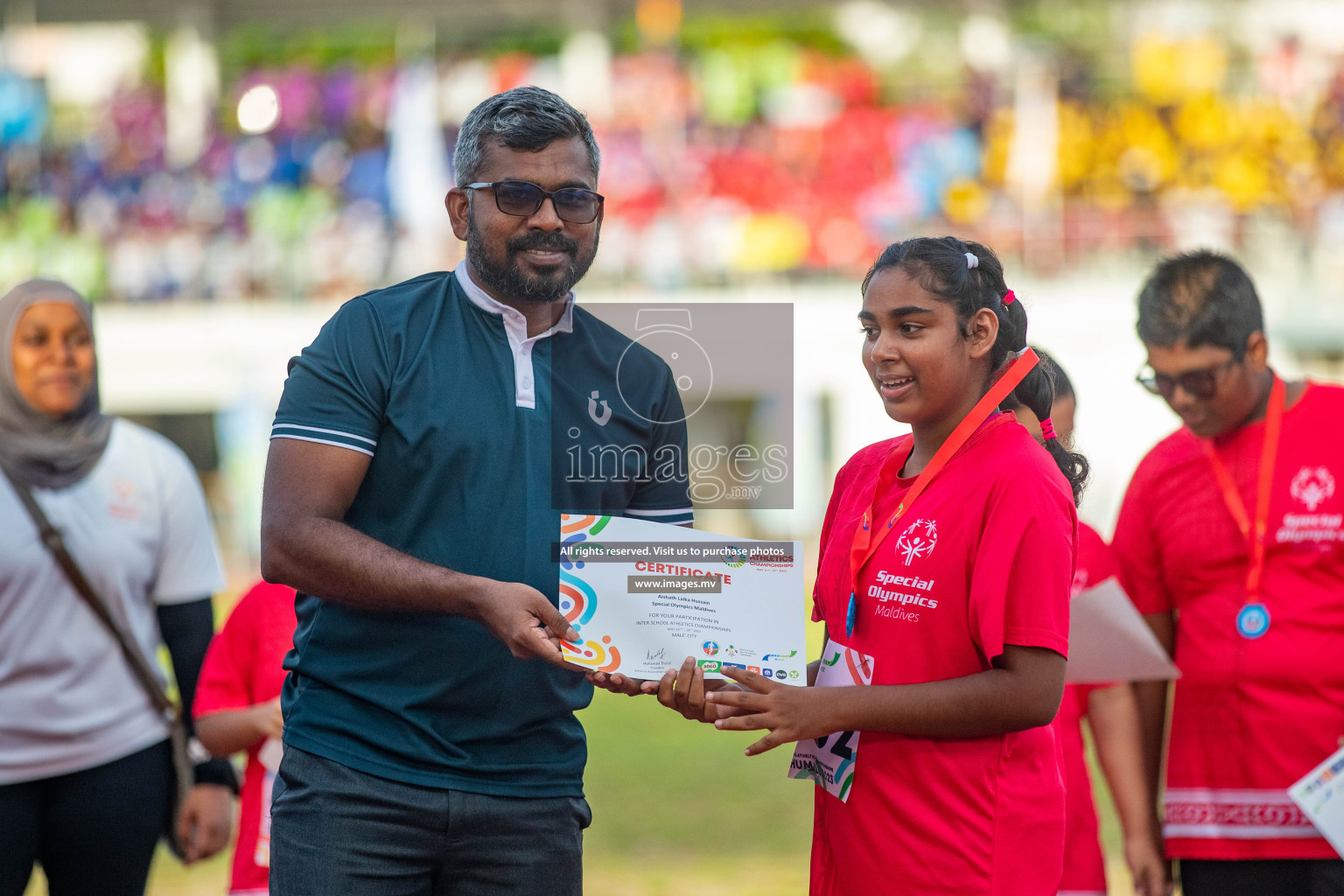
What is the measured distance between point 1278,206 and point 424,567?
1836 cm

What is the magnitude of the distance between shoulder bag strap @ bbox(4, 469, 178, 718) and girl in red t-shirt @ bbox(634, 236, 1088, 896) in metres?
1.79

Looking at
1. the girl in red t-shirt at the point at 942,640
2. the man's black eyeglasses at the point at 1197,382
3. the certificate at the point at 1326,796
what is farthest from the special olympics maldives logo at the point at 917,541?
the man's black eyeglasses at the point at 1197,382

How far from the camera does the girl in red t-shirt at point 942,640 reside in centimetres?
225

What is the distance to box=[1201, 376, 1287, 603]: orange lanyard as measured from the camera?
3246mm

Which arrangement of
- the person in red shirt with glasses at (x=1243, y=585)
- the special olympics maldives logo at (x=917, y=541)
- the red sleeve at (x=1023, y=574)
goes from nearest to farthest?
the red sleeve at (x=1023, y=574) < the special olympics maldives logo at (x=917, y=541) < the person in red shirt with glasses at (x=1243, y=585)

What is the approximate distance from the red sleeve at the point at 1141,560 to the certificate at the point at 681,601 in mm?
1471

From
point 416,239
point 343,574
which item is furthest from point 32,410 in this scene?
point 416,239

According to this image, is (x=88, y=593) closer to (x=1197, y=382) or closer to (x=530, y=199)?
(x=530, y=199)

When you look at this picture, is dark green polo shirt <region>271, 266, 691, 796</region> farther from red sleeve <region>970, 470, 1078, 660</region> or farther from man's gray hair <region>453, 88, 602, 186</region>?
red sleeve <region>970, 470, 1078, 660</region>

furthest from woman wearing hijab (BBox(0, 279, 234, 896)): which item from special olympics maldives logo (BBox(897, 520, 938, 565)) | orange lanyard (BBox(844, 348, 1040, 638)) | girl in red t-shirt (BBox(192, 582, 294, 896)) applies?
special olympics maldives logo (BBox(897, 520, 938, 565))

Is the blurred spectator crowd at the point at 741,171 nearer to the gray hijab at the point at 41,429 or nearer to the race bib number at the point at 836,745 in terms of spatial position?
the gray hijab at the point at 41,429

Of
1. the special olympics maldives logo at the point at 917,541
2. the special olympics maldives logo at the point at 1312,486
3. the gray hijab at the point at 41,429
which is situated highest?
the gray hijab at the point at 41,429

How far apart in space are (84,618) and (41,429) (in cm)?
50

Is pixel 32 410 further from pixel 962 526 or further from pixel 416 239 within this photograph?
pixel 416 239
